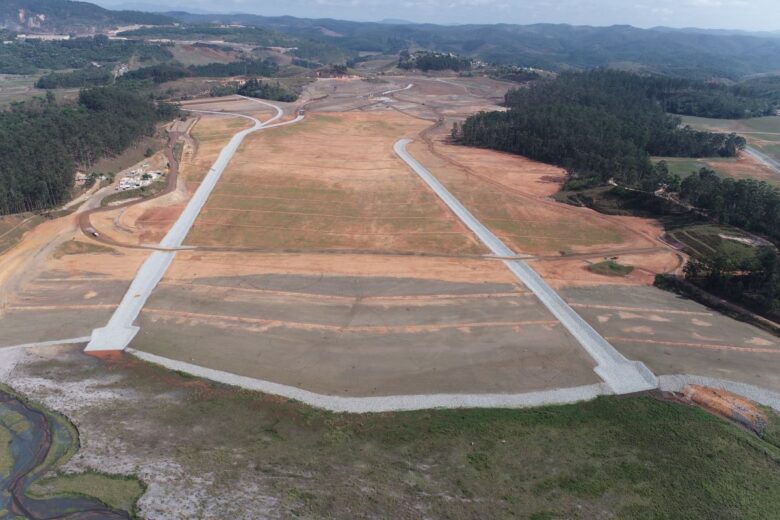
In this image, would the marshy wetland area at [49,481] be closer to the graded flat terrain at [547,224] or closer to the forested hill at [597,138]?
the graded flat terrain at [547,224]

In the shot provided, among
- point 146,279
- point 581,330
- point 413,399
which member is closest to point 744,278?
point 581,330

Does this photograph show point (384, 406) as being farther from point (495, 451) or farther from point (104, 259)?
point (104, 259)

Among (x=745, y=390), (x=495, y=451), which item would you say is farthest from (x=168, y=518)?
(x=745, y=390)

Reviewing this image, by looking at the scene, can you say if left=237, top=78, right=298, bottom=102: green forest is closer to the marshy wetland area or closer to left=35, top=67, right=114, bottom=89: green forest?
left=35, top=67, right=114, bottom=89: green forest

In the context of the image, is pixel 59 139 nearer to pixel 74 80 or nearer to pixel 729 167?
pixel 74 80

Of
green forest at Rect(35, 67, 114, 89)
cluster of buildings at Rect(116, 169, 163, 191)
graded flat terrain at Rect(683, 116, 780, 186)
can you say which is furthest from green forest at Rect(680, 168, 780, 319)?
green forest at Rect(35, 67, 114, 89)
